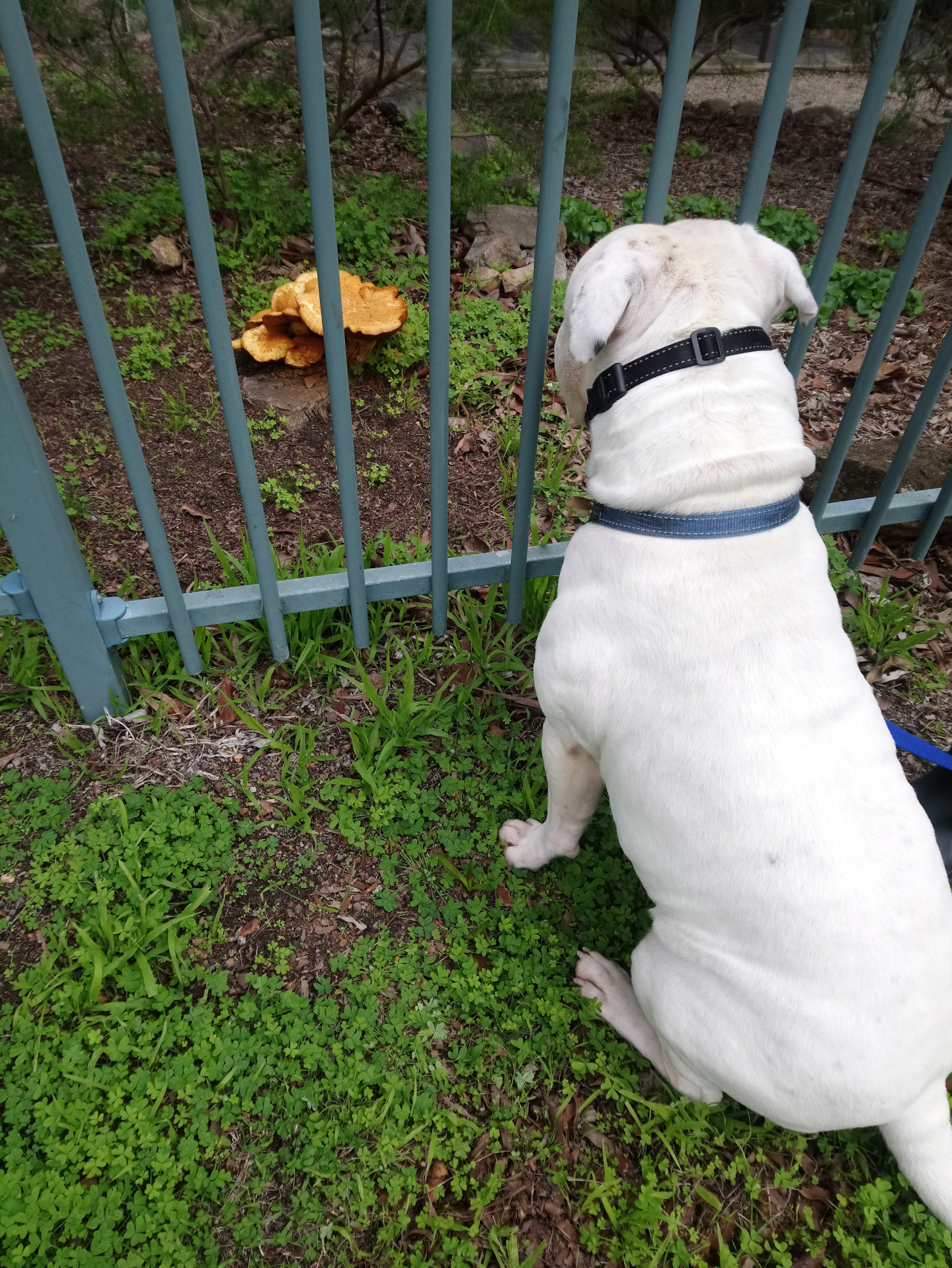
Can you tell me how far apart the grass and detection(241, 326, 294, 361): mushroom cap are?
6.18ft

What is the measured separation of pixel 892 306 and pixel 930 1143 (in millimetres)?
2410

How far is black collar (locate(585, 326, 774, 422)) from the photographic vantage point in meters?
1.60

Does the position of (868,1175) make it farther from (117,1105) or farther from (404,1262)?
(117,1105)

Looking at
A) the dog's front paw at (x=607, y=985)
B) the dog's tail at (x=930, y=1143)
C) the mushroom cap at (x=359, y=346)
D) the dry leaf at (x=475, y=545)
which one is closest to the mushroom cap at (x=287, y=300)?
the mushroom cap at (x=359, y=346)

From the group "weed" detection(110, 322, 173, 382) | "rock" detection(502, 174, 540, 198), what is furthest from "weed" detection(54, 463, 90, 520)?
"rock" detection(502, 174, 540, 198)

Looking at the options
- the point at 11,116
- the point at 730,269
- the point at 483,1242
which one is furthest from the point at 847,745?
the point at 11,116

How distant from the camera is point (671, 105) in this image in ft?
6.58

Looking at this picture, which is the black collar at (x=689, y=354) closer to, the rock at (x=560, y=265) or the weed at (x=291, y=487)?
the weed at (x=291, y=487)

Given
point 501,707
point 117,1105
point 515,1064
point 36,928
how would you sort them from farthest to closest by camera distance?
point 501,707 → point 36,928 → point 515,1064 → point 117,1105

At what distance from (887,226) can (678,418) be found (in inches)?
219

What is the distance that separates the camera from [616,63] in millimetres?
6223

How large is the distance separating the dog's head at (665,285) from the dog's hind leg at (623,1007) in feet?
5.06

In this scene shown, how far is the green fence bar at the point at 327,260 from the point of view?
1695 millimetres

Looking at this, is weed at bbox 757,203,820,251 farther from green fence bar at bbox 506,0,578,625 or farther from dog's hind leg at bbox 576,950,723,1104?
dog's hind leg at bbox 576,950,723,1104
